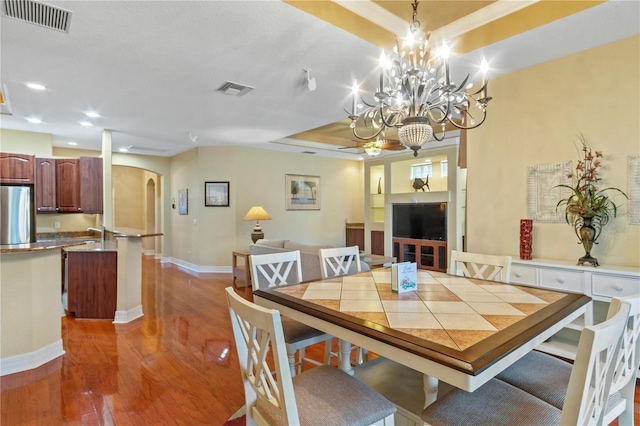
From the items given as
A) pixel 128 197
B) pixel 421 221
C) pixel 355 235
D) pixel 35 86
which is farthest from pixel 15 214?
pixel 421 221

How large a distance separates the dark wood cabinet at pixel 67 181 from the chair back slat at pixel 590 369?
654 centimetres

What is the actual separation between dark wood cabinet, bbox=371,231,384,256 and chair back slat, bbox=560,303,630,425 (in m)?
6.72

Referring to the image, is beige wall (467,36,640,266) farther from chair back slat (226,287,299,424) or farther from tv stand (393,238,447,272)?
tv stand (393,238,447,272)

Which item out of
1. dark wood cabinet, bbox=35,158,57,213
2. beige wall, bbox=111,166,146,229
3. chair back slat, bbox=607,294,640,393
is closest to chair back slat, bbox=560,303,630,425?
chair back slat, bbox=607,294,640,393

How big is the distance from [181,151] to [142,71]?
15.1ft

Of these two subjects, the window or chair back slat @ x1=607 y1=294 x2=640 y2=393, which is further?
the window

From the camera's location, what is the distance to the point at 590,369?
96 cm

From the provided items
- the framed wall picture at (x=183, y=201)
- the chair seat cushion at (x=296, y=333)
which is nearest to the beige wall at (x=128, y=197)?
the framed wall picture at (x=183, y=201)

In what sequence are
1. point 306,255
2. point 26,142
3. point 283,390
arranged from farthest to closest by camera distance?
point 26,142, point 306,255, point 283,390

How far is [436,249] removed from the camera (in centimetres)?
660

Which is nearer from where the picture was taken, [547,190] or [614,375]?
[614,375]

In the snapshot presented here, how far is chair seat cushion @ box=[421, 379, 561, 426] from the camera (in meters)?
1.25

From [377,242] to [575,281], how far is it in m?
5.43

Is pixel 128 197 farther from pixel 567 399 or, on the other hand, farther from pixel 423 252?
pixel 567 399
